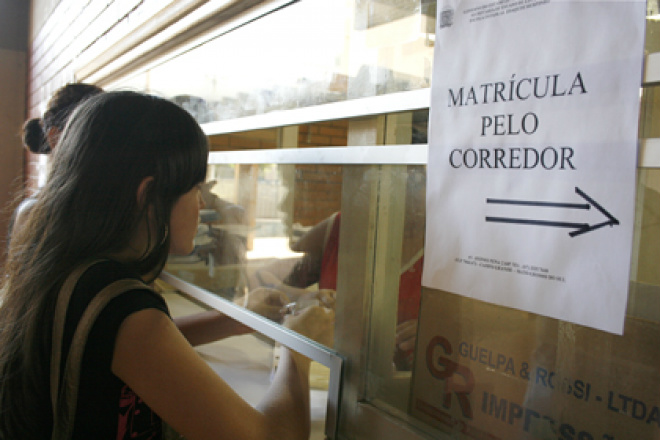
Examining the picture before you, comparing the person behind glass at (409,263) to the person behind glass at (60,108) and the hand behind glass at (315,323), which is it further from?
the person behind glass at (60,108)

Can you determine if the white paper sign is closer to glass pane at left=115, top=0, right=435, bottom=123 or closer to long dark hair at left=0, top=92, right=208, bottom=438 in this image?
glass pane at left=115, top=0, right=435, bottom=123

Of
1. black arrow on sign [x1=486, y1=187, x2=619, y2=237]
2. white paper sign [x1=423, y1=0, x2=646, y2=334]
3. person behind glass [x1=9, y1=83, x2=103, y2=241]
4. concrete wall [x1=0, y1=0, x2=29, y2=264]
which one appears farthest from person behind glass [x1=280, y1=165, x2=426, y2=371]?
concrete wall [x1=0, y1=0, x2=29, y2=264]

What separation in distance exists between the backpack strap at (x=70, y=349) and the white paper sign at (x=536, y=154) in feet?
1.88

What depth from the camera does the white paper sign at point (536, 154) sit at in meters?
0.59

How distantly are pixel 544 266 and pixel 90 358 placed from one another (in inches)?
30.3

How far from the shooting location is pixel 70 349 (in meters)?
0.82

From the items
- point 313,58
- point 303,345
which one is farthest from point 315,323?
point 313,58

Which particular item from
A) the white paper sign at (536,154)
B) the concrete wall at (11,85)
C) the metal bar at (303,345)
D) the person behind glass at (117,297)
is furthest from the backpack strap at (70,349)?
the concrete wall at (11,85)

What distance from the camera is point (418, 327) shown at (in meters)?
0.91

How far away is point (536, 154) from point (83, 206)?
0.84 metres

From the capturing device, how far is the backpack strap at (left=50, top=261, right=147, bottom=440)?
81 cm

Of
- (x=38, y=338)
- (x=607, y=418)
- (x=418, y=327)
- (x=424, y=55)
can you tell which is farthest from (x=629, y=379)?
(x=38, y=338)

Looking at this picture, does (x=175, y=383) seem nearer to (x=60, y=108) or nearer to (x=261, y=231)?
(x=261, y=231)

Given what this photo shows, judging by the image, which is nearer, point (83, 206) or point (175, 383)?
point (175, 383)
